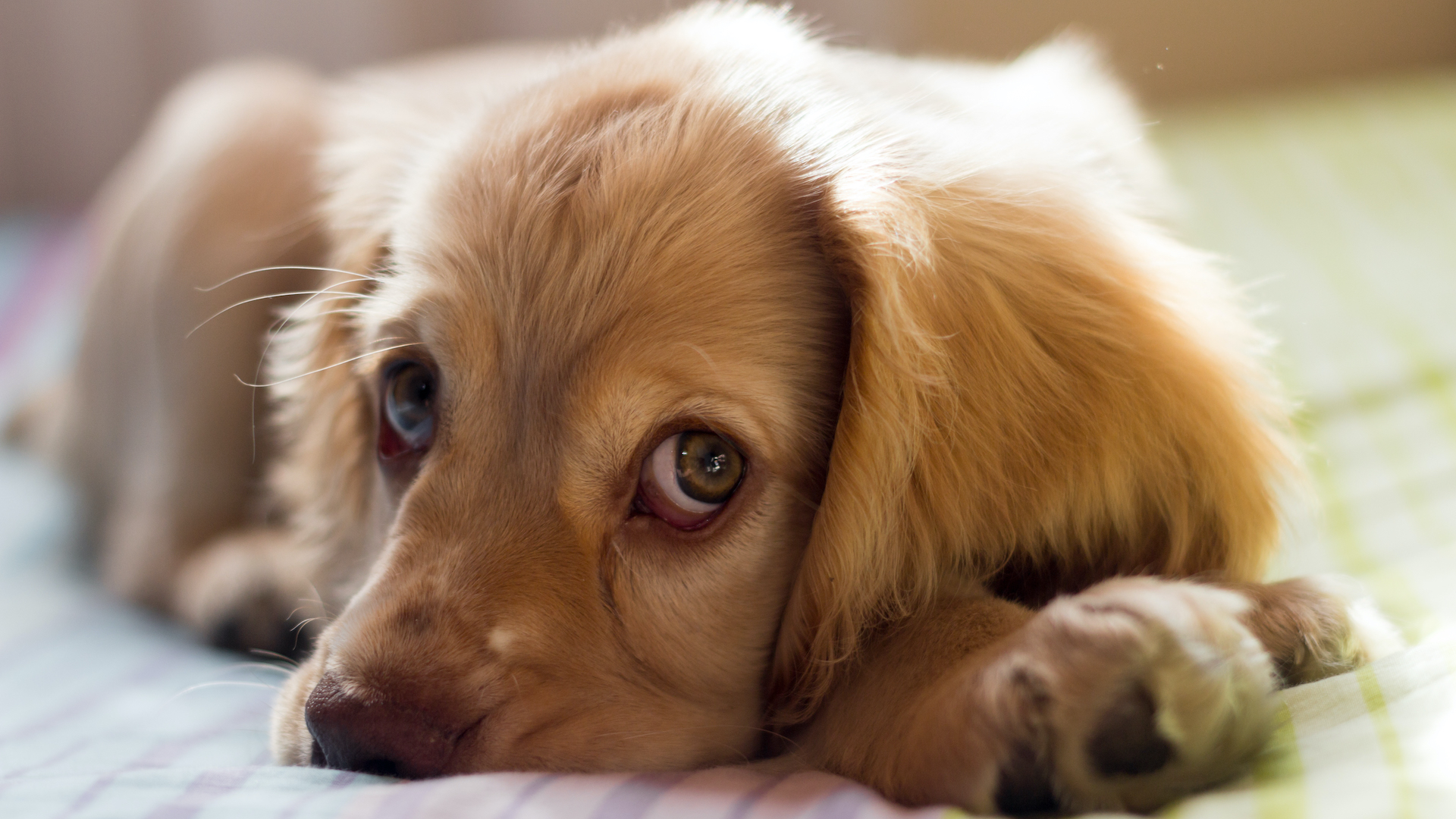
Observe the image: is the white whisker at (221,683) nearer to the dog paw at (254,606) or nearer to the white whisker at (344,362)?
the dog paw at (254,606)

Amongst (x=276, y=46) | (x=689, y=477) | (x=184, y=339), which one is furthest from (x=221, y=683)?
(x=276, y=46)

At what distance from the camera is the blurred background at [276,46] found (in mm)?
4855

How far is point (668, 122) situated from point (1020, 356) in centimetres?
51

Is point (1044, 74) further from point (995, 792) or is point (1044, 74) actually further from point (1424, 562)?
point (995, 792)

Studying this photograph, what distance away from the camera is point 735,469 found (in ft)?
4.62

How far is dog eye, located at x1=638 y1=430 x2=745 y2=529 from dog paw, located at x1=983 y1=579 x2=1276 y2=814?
405mm

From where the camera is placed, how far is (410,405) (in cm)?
159

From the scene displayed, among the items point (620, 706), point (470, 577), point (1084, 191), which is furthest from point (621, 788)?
point (1084, 191)

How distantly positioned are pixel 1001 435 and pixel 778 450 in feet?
0.81

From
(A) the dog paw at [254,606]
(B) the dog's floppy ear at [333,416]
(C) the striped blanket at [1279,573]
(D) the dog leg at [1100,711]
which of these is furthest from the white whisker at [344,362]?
(D) the dog leg at [1100,711]

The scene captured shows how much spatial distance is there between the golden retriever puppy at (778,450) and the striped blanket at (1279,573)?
85mm

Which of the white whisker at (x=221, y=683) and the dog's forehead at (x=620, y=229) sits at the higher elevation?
the dog's forehead at (x=620, y=229)

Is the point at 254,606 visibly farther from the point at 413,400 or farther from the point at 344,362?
the point at 413,400

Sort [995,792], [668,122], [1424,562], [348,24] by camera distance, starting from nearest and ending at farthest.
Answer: [995,792]
[668,122]
[1424,562]
[348,24]
